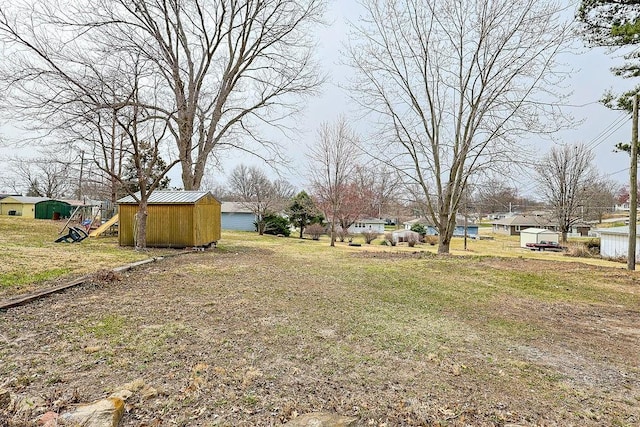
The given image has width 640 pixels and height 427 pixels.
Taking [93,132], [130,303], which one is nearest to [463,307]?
[130,303]

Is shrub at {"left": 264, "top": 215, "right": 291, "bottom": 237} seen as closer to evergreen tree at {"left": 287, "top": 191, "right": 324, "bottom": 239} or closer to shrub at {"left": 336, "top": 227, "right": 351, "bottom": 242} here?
evergreen tree at {"left": 287, "top": 191, "right": 324, "bottom": 239}

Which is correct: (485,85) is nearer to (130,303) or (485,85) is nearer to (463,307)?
(463,307)

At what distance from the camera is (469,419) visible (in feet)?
6.77

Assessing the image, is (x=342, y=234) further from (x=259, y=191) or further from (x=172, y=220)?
(x=172, y=220)

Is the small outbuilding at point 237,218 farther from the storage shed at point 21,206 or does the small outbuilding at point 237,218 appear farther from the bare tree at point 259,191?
the storage shed at point 21,206

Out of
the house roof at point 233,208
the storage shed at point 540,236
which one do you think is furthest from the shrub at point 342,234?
the storage shed at point 540,236

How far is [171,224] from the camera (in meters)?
12.2

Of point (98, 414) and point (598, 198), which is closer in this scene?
point (98, 414)

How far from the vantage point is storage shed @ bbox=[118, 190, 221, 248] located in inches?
474

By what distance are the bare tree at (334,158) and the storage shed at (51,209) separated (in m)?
27.1

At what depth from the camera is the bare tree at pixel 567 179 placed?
95.9 feet

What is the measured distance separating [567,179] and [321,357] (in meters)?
34.9

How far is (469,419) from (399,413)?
417 mm

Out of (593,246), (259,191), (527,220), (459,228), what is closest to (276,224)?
(259,191)
